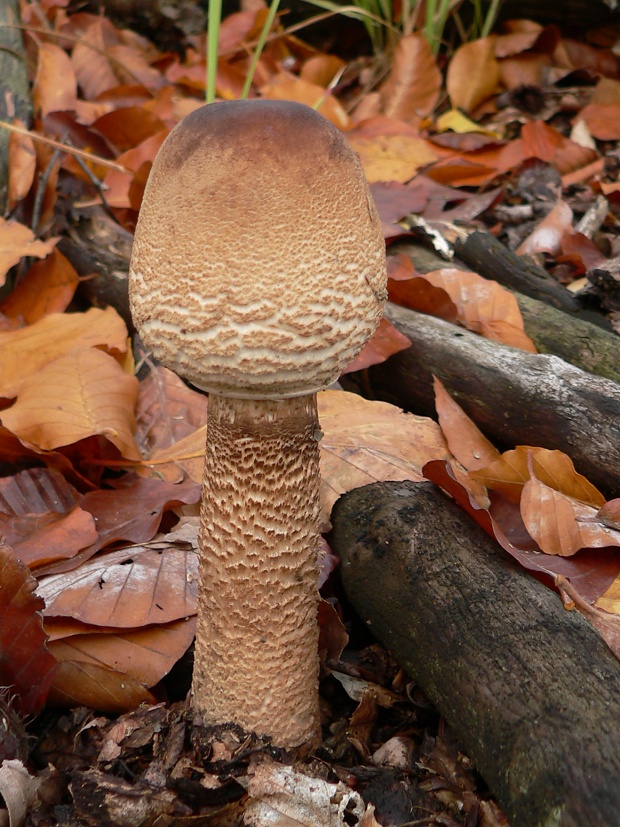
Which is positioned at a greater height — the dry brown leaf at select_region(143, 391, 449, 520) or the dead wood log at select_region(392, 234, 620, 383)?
the dead wood log at select_region(392, 234, 620, 383)

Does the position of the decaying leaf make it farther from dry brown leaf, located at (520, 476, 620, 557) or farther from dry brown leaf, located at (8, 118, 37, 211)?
dry brown leaf, located at (8, 118, 37, 211)

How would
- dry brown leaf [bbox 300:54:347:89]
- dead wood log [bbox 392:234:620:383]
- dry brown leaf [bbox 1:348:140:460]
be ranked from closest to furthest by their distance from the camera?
dry brown leaf [bbox 1:348:140:460], dead wood log [bbox 392:234:620:383], dry brown leaf [bbox 300:54:347:89]

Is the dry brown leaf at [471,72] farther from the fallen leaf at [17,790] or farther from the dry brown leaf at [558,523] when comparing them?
the fallen leaf at [17,790]

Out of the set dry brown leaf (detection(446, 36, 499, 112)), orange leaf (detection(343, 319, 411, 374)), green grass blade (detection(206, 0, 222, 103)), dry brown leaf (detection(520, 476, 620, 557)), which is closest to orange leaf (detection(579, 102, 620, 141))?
dry brown leaf (detection(446, 36, 499, 112))

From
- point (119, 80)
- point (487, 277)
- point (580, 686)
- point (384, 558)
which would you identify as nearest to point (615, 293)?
point (487, 277)

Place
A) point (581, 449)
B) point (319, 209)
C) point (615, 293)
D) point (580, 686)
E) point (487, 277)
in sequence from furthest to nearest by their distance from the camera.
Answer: point (487, 277) → point (615, 293) → point (581, 449) → point (580, 686) → point (319, 209)

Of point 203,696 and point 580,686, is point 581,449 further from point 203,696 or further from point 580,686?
point 203,696
